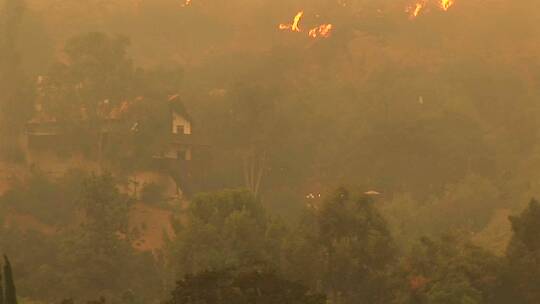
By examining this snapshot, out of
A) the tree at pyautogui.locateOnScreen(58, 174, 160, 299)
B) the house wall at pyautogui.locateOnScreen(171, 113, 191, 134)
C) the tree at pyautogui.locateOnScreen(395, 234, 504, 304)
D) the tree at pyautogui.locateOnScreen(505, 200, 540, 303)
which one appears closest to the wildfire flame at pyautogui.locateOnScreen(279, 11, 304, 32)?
the house wall at pyautogui.locateOnScreen(171, 113, 191, 134)

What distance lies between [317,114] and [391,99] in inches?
195

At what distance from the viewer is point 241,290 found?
1192 inches

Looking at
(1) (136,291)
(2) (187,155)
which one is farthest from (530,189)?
(1) (136,291)

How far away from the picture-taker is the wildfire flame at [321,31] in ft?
259

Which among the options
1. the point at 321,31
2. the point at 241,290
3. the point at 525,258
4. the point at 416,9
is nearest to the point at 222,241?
the point at 525,258

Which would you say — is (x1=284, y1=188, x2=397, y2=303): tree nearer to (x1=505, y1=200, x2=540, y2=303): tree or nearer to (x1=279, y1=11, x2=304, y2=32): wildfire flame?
(x1=505, y1=200, x2=540, y2=303): tree

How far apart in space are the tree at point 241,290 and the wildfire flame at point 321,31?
163ft

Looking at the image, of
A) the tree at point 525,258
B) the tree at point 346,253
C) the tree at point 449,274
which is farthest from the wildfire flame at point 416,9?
the tree at point 525,258

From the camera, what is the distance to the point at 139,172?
199 feet

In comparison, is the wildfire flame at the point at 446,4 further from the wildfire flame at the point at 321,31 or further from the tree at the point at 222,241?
the tree at the point at 222,241

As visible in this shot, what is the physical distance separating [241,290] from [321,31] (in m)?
51.2

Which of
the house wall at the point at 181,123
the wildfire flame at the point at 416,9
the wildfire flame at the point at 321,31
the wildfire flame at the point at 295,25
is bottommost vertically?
the house wall at the point at 181,123

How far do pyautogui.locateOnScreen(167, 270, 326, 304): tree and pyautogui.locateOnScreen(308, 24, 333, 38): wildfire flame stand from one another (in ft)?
163

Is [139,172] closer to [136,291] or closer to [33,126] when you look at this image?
[33,126]
